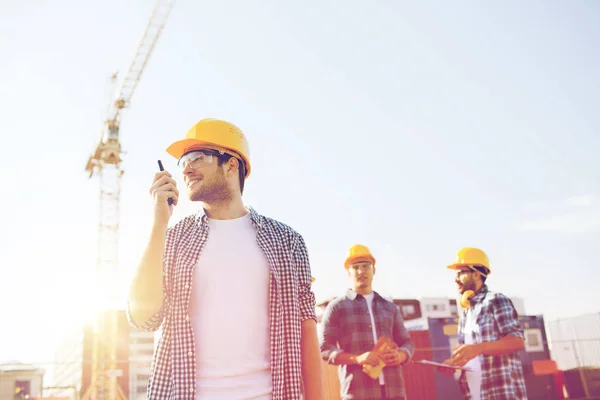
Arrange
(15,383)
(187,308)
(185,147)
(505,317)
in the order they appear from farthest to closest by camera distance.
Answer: (15,383)
(505,317)
(185,147)
(187,308)

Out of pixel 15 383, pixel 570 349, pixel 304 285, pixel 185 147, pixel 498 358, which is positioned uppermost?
pixel 185 147

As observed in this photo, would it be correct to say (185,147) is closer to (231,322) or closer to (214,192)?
(214,192)

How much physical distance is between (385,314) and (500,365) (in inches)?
47.6

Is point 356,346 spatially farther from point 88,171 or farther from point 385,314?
point 88,171

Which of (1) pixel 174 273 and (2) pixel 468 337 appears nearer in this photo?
(1) pixel 174 273

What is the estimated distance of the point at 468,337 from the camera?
5.48 metres

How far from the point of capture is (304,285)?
8.30ft

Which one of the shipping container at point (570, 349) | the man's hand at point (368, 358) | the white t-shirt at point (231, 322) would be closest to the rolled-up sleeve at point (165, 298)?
the white t-shirt at point (231, 322)

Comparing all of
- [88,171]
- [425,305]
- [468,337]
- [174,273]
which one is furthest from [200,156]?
[88,171]

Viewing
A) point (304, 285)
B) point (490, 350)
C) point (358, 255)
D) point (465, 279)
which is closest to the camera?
point (304, 285)

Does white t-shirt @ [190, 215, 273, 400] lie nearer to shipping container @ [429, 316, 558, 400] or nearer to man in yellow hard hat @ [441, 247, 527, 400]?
man in yellow hard hat @ [441, 247, 527, 400]

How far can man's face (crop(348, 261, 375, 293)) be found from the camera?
19.5 ft

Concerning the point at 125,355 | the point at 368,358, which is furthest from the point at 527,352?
the point at 125,355

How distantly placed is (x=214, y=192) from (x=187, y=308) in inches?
23.7
